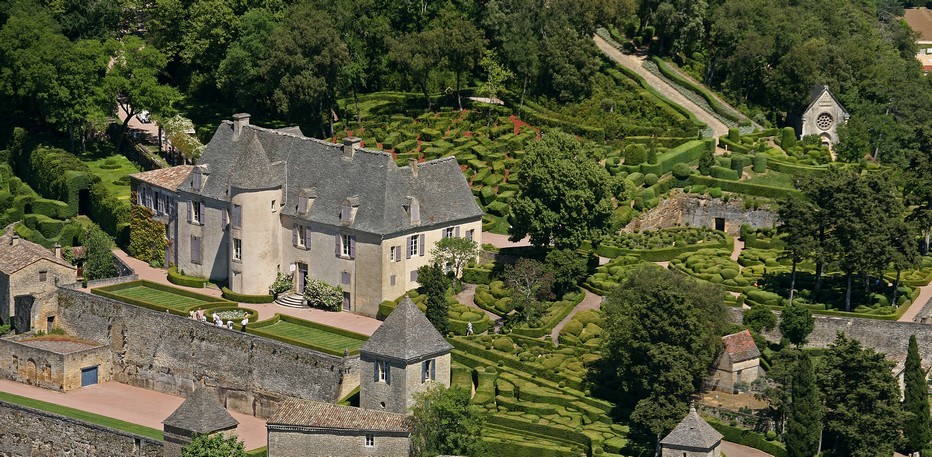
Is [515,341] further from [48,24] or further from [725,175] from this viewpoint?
[48,24]

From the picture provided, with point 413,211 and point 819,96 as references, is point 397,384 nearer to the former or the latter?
point 413,211

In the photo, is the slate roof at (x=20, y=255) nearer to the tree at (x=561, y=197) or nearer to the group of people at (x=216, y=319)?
the group of people at (x=216, y=319)

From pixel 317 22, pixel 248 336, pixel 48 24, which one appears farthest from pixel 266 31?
pixel 248 336

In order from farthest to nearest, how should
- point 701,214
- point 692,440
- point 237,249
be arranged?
point 701,214, point 237,249, point 692,440

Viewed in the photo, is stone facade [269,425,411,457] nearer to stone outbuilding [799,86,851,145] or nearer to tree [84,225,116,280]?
tree [84,225,116,280]

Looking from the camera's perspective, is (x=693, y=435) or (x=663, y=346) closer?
(x=693, y=435)

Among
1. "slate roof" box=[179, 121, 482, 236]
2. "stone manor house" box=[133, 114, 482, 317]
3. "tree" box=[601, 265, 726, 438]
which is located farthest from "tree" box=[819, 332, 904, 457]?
"slate roof" box=[179, 121, 482, 236]

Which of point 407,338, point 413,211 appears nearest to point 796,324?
point 407,338
